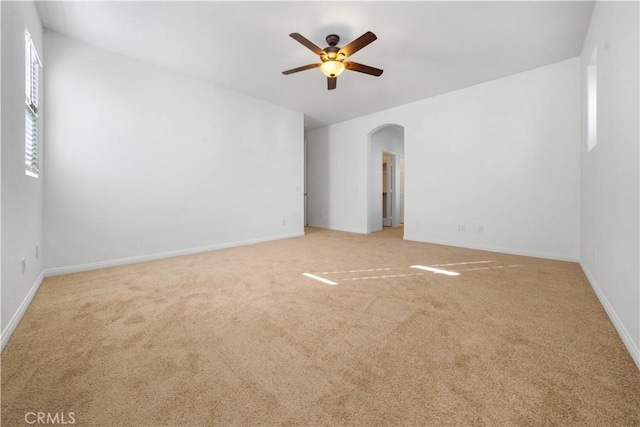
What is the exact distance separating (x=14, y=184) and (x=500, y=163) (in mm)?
5621

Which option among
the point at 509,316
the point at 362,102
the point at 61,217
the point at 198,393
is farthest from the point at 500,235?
the point at 61,217

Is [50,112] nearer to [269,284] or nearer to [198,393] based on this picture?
[269,284]

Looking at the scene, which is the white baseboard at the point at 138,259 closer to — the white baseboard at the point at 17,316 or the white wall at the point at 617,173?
the white baseboard at the point at 17,316

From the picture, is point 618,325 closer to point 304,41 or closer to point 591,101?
point 591,101

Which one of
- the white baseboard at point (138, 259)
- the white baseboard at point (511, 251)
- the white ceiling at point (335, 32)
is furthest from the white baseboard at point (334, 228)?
the white ceiling at point (335, 32)

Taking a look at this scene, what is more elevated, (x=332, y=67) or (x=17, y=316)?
(x=332, y=67)

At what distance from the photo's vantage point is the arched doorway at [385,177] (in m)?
6.29

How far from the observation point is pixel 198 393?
1.17m

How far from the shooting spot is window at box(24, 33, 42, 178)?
2.24 m

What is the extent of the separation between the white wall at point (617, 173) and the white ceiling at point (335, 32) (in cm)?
63

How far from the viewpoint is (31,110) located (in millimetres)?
2357

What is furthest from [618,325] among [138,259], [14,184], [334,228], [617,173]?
[334,228]

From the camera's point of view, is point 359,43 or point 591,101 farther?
point 591,101

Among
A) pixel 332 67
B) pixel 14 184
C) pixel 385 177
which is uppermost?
pixel 332 67
